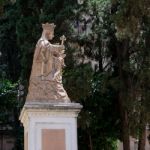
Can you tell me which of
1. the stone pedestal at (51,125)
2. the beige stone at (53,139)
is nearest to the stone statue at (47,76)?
the stone pedestal at (51,125)

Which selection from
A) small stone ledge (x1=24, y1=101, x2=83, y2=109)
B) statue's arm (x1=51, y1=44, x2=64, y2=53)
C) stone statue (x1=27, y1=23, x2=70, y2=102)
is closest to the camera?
small stone ledge (x1=24, y1=101, x2=83, y2=109)

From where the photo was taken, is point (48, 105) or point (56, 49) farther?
point (56, 49)

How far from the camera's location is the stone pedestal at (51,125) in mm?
14509

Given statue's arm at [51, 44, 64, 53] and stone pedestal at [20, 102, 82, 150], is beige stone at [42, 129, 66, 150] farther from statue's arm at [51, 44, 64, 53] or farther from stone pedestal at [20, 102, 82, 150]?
statue's arm at [51, 44, 64, 53]

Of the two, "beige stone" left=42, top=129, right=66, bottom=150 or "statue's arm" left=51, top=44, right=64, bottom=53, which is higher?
"statue's arm" left=51, top=44, right=64, bottom=53

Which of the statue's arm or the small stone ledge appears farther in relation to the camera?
the statue's arm

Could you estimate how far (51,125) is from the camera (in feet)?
48.1

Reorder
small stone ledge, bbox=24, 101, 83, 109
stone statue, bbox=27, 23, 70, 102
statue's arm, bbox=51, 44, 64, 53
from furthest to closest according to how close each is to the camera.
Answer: statue's arm, bbox=51, 44, 64, 53, stone statue, bbox=27, 23, 70, 102, small stone ledge, bbox=24, 101, 83, 109

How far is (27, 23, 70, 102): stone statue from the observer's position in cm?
1491

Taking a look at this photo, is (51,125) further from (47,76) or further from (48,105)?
(47,76)

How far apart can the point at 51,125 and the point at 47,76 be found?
4.40ft

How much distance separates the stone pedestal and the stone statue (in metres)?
0.31

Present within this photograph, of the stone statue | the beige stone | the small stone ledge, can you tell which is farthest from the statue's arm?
the beige stone

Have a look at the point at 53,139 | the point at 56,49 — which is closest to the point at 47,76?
the point at 56,49
